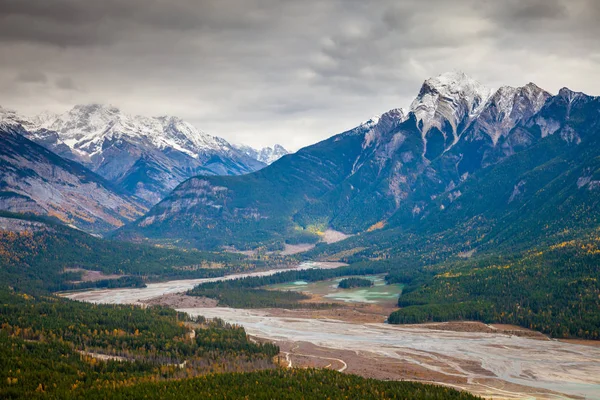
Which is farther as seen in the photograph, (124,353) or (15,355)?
(124,353)

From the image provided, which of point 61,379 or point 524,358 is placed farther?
point 524,358

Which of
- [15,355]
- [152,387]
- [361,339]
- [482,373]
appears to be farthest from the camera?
[361,339]

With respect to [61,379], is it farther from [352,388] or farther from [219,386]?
[352,388]

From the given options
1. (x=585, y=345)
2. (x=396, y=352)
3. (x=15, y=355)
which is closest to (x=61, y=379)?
(x=15, y=355)

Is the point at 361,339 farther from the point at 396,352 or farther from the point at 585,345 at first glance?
the point at 585,345

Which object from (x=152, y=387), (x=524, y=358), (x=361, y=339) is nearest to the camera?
(x=152, y=387)

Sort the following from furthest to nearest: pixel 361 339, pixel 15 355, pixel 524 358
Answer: pixel 361 339 < pixel 524 358 < pixel 15 355

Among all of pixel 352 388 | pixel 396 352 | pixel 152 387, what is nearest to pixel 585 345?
pixel 396 352

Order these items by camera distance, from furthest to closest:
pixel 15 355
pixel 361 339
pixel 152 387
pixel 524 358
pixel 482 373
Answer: pixel 361 339 → pixel 524 358 → pixel 482 373 → pixel 15 355 → pixel 152 387

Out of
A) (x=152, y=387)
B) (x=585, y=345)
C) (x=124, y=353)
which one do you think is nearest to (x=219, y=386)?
(x=152, y=387)
